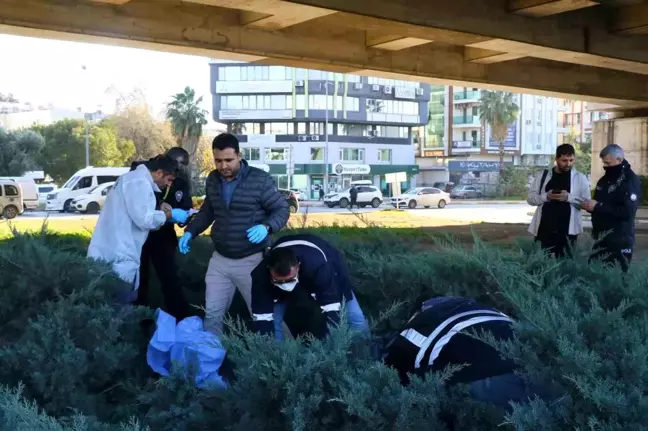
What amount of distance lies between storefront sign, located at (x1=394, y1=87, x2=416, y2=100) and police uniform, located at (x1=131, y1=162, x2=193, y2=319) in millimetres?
69921

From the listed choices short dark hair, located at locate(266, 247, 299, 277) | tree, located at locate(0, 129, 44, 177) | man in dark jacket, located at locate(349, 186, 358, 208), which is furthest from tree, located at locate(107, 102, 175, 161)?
short dark hair, located at locate(266, 247, 299, 277)

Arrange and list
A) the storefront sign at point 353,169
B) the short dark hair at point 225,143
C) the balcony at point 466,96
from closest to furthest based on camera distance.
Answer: the short dark hair at point 225,143, the storefront sign at point 353,169, the balcony at point 466,96

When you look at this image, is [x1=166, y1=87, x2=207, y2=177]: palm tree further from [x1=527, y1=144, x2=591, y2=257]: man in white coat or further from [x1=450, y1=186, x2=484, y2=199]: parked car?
[x1=527, y1=144, x2=591, y2=257]: man in white coat

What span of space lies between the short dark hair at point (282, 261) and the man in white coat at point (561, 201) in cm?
317

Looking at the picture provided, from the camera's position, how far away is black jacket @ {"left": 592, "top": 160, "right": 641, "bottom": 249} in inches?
237

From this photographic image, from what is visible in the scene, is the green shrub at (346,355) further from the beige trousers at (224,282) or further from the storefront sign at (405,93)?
the storefront sign at (405,93)

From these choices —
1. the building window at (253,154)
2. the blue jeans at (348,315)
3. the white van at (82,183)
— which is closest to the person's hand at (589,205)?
the blue jeans at (348,315)

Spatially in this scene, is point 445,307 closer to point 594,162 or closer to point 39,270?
point 39,270

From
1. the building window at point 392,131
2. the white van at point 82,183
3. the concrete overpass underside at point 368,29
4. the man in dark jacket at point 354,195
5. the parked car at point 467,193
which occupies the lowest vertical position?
the parked car at point 467,193

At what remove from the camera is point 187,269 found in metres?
6.12

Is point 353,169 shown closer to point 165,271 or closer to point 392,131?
point 392,131

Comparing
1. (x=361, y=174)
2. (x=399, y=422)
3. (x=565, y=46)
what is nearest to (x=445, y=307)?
(x=399, y=422)

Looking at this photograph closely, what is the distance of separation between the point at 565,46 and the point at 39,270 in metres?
10.7

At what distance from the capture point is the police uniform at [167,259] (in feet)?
18.3
